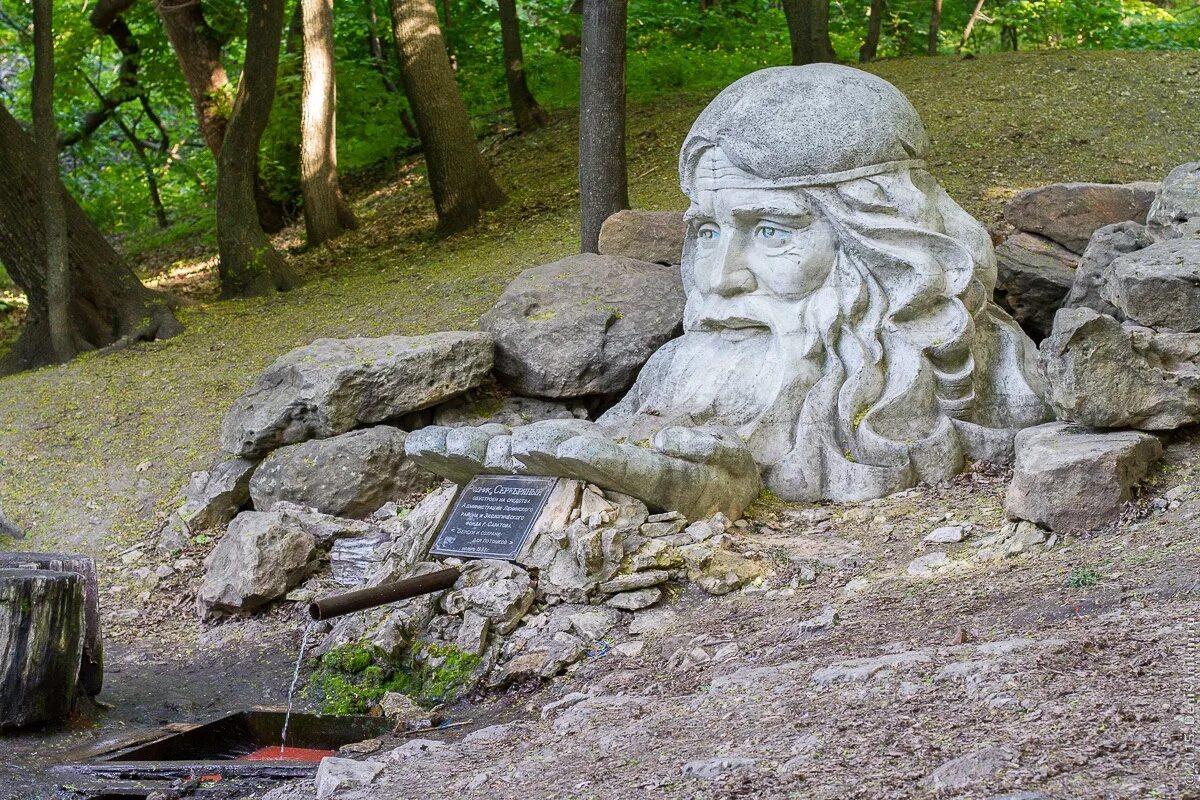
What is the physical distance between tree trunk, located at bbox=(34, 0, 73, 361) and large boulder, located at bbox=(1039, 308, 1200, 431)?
26.4 feet

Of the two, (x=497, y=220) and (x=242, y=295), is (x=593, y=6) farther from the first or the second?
(x=242, y=295)

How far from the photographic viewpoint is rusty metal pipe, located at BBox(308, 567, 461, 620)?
5488mm

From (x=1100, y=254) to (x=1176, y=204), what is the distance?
0.48m

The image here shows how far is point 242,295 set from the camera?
12.1 metres

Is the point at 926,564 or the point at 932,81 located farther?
the point at 932,81

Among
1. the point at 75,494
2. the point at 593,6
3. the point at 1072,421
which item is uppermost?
the point at 593,6

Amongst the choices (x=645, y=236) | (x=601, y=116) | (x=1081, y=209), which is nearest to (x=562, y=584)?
(x=645, y=236)

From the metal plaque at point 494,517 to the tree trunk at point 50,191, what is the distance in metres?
5.77

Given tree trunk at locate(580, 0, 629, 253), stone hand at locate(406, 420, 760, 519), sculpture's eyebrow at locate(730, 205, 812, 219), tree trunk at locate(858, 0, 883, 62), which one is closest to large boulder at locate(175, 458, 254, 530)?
stone hand at locate(406, 420, 760, 519)

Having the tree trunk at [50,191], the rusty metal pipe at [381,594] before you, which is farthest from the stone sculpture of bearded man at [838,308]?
the tree trunk at [50,191]

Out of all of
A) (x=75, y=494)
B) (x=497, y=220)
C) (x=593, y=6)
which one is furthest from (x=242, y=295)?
(x=593, y=6)

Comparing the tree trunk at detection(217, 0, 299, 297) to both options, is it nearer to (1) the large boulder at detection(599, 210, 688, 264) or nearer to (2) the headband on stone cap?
(1) the large boulder at detection(599, 210, 688, 264)

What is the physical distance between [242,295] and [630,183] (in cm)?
369

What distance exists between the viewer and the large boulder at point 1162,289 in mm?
6070
